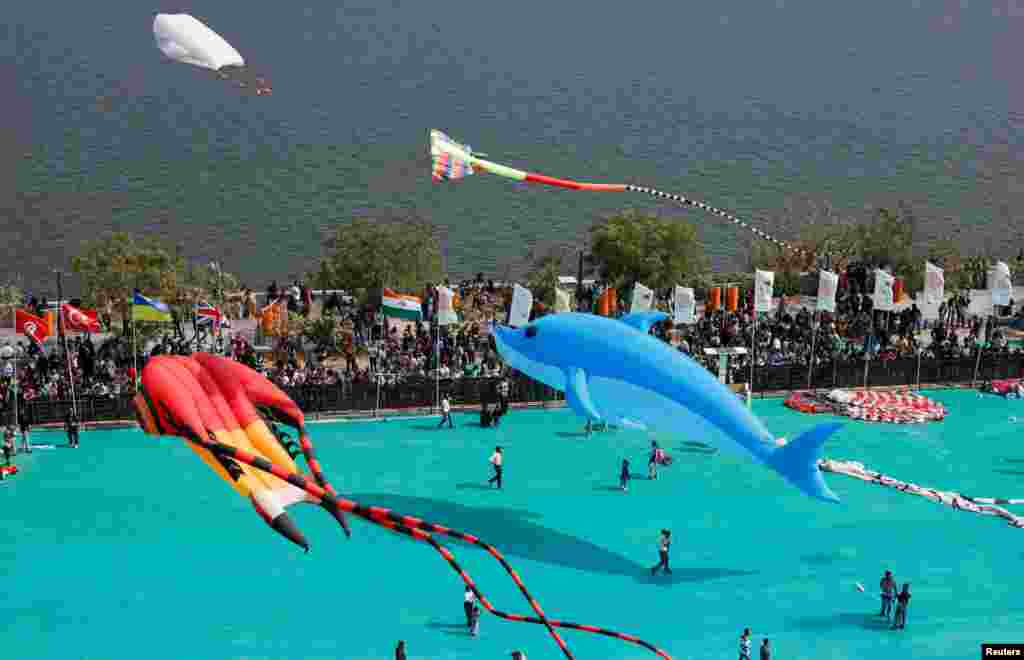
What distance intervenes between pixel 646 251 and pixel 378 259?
10.4 metres

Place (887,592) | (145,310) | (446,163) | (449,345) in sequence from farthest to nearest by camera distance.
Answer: (449,345) < (145,310) < (446,163) < (887,592)

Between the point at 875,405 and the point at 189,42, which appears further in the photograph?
the point at 875,405

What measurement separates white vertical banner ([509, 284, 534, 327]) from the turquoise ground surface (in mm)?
3561

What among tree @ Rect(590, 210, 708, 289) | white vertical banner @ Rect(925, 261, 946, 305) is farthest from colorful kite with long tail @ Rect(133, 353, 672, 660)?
tree @ Rect(590, 210, 708, 289)

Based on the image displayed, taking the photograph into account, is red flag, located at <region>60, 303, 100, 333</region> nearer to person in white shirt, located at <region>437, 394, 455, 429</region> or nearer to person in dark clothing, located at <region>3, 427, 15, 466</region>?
person in dark clothing, located at <region>3, 427, 15, 466</region>

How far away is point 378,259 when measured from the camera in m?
53.5

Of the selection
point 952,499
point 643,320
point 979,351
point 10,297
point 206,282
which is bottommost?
point 952,499

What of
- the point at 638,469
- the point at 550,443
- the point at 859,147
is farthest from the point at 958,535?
the point at 859,147

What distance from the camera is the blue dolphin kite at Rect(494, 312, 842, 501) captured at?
3031cm

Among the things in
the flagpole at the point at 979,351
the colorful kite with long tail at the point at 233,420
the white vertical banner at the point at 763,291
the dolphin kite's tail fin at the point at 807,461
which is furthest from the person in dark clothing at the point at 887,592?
the flagpole at the point at 979,351

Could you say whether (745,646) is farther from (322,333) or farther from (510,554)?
(322,333)

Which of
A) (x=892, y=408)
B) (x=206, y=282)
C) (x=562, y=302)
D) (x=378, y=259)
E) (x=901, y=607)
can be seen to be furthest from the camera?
(x=206, y=282)

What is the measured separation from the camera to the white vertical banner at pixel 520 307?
45344 millimetres

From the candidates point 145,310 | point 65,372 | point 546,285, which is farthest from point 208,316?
point 546,285
